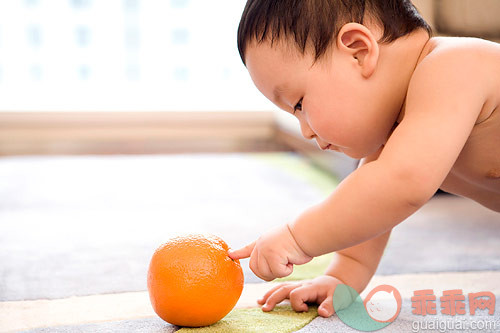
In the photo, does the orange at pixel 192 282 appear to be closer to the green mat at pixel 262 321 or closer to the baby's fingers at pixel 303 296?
the green mat at pixel 262 321

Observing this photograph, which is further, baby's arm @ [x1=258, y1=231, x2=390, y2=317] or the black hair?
baby's arm @ [x1=258, y1=231, x2=390, y2=317]

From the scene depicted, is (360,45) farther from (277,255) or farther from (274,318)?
(274,318)

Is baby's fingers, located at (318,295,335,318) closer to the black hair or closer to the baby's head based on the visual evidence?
the baby's head

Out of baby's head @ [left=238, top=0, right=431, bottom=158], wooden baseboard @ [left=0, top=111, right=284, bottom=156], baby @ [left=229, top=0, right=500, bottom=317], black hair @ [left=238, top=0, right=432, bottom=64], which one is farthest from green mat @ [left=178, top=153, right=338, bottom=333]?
wooden baseboard @ [left=0, top=111, right=284, bottom=156]

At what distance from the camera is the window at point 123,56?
2.99 metres

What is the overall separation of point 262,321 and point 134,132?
221 cm

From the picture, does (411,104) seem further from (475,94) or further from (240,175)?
(240,175)

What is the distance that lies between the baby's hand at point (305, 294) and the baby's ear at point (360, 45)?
35 centimetres

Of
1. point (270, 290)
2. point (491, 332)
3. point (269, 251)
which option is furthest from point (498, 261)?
point (269, 251)

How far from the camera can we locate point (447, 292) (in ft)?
3.12

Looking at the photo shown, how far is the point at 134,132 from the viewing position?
2.90m

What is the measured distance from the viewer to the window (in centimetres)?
299

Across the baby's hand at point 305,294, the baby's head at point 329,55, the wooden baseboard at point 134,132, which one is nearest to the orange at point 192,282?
the baby's hand at point 305,294

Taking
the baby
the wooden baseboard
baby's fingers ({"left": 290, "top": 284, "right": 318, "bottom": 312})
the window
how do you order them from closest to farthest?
the baby < baby's fingers ({"left": 290, "top": 284, "right": 318, "bottom": 312}) < the wooden baseboard < the window
